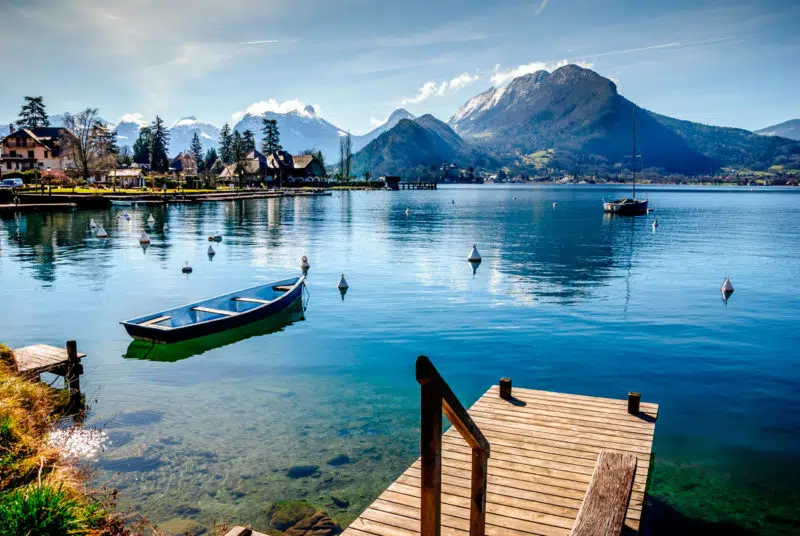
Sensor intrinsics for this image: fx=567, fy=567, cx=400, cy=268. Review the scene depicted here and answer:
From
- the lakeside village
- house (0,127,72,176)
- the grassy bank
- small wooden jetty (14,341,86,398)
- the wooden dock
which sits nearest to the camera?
the grassy bank

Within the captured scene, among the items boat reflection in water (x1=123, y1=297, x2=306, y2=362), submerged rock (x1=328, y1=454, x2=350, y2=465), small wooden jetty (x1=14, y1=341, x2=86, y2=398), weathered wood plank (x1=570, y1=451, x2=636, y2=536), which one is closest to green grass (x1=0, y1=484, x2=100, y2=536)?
submerged rock (x1=328, y1=454, x2=350, y2=465)

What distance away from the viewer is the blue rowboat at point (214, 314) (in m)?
18.9

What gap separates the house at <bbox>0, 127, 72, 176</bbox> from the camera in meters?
131

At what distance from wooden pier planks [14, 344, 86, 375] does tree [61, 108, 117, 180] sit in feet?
405

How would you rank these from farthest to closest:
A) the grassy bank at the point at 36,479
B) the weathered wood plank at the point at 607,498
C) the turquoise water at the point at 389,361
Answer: the turquoise water at the point at 389,361 < the grassy bank at the point at 36,479 < the weathered wood plank at the point at 607,498

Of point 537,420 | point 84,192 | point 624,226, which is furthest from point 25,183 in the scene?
point 537,420

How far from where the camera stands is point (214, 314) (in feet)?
72.1

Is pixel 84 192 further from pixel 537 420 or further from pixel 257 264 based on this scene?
pixel 537 420

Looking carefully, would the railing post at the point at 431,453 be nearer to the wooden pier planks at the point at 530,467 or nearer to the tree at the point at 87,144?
the wooden pier planks at the point at 530,467

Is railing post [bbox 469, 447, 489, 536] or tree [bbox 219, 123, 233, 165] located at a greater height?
tree [bbox 219, 123, 233, 165]

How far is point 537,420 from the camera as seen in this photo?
11.6m

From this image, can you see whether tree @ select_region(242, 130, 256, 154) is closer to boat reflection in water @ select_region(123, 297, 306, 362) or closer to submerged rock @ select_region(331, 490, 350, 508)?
boat reflection in water @ select_region(123, 297, 306, 362)

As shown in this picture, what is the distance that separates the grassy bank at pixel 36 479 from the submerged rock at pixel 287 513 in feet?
8.43

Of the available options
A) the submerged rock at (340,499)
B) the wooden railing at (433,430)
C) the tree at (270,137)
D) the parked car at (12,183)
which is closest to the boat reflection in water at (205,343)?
the submerged rock at (340,499)
